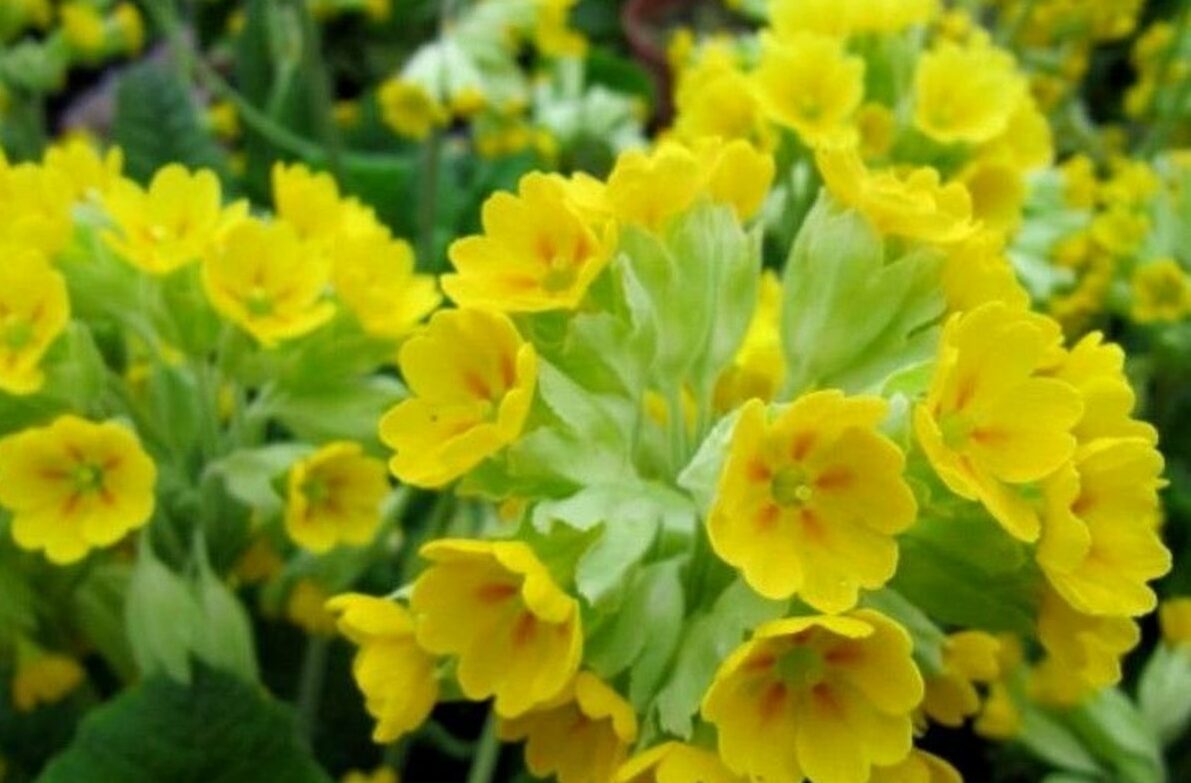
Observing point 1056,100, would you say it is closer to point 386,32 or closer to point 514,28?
point 514,28

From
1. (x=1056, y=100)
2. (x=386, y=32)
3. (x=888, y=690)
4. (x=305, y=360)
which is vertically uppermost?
(x=888, y=690)

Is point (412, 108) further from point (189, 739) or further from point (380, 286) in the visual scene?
point (189, 739)

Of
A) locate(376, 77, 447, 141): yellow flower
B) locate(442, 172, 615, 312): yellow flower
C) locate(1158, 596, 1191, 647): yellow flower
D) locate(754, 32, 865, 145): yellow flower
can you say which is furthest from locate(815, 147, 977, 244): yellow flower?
locate(376, 77, 447, 141): yellow flower

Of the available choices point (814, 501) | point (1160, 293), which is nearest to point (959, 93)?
point (1160, 293)

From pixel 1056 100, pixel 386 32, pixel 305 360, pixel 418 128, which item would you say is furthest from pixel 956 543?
pixel 386 32

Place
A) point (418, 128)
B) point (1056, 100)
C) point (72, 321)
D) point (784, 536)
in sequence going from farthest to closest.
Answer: point (1056, 100) < point (418, 128) < point (72, 321) < point (784, 536)

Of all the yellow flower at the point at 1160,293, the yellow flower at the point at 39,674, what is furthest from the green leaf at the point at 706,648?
the yellow flower at the point at 1160,293
